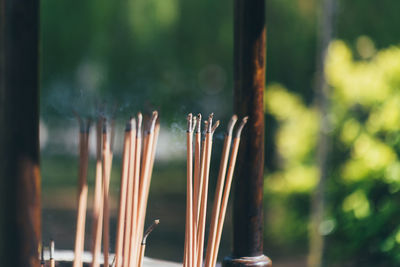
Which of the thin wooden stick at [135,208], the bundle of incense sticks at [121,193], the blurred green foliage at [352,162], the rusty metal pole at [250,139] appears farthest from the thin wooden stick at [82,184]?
the blurred green foliage at [352,162]

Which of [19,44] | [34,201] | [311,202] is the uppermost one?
[19,44]

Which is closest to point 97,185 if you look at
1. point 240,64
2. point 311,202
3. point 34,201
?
point 34,201

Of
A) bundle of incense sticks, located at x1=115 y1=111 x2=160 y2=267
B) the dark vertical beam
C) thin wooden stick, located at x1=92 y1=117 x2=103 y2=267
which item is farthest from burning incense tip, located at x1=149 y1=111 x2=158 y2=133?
the dark vertical beam

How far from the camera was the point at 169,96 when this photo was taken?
18.6ft

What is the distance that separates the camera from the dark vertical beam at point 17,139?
3.71ft

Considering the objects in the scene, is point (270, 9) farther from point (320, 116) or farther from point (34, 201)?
point (34, 201)

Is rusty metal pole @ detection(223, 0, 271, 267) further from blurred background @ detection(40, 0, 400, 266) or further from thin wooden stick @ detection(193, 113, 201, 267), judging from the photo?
thin wooden stick @ detection(193, 113, 201, 267)

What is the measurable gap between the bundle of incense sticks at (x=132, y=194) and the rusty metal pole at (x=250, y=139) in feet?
1.32

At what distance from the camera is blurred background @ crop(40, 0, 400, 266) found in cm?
313

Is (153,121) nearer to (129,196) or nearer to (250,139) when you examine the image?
(129,196)

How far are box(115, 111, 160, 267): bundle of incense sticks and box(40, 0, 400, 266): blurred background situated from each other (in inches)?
3.7

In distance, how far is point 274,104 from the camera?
430cm

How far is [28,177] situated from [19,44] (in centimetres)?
26

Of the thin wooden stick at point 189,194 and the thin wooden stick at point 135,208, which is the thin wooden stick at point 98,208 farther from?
the thin wooden stick at point 189,194
